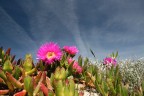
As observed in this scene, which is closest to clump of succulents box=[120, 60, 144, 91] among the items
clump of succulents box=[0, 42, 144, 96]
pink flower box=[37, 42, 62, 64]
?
clump of succulents box=[0, 42, 144, 96]

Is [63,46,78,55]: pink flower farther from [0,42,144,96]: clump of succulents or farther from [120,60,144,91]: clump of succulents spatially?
[120,60,144,91]: clump of succulents

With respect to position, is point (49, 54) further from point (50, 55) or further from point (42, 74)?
point (42, 74)

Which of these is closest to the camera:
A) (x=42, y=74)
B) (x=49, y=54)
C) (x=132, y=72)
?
(x=42, y=74)

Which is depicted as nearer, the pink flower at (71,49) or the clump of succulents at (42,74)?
the clump of succulents at (42,74)

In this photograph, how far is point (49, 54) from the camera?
128 inches

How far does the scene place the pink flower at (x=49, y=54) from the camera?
325 cm

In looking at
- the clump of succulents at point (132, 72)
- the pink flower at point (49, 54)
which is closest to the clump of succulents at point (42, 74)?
the pink flower at point (49, 54)

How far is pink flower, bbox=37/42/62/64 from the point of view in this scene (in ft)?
10.7

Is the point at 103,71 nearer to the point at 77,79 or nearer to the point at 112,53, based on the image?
the point at 77,79

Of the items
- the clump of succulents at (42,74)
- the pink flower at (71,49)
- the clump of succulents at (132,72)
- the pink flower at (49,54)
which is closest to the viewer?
the clump of succulents at (42,74)

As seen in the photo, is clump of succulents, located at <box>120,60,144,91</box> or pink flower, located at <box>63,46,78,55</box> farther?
pink flower, located at <box>63,46,78,55</box>

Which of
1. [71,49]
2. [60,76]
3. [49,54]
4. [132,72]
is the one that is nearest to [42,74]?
[60,76]

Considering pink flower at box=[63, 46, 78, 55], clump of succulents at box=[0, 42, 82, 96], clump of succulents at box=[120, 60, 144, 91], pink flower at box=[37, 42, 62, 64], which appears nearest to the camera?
clump of succulents at box=[0, 42, 82, 96]

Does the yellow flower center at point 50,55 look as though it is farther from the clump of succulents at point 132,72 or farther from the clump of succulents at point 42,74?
the clump of succulents at point 132,72
